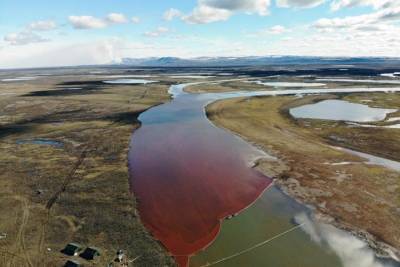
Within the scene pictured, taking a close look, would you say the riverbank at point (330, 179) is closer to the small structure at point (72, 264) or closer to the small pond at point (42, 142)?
the small structure at point (72, 264)

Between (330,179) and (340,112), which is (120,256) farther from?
(340,112)

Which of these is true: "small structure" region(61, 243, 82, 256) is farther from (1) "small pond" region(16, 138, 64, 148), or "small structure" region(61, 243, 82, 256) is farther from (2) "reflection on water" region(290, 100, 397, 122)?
(2) "reflection on water" region(290, 100, 397, 122)

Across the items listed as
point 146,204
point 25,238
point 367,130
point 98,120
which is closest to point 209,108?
point 98,120

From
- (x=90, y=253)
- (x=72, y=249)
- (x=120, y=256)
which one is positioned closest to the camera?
(x=120, y=256)

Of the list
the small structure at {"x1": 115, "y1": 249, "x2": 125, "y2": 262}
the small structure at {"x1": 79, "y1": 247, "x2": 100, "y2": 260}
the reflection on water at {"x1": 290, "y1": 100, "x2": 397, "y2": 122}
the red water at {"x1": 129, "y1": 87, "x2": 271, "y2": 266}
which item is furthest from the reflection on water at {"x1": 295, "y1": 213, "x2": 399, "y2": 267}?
the reflection on water at {"x1": 290, "y1": 100, "x2": 397, "y2": 122}

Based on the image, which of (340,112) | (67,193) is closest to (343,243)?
(67,193)

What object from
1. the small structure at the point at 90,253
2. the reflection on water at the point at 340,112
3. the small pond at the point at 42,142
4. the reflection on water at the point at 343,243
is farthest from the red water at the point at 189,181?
the reflection on water at the point at 340,112

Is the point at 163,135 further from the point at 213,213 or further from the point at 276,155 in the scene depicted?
the point at 213,213
